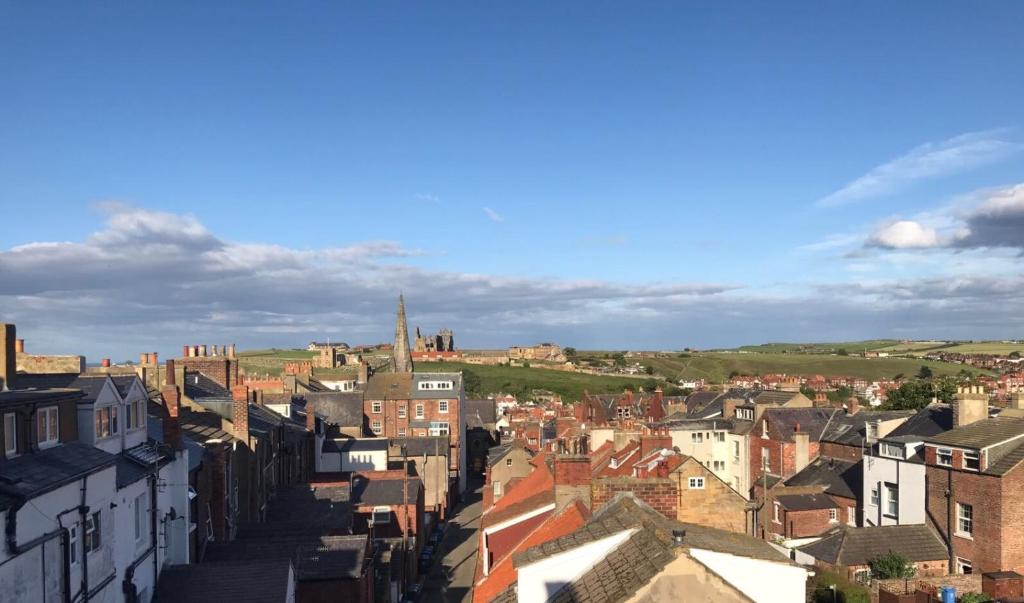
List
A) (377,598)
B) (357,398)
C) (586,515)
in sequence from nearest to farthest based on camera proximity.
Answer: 1. (586,515)
2. (377,598)
3. (357,398)

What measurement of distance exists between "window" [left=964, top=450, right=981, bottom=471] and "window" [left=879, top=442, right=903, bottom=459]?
452cm

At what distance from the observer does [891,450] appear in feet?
131

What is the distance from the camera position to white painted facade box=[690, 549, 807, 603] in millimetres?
11180

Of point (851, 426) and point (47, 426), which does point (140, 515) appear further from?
point (851, 426)

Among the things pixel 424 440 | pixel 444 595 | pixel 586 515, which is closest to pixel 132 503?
pixel 586 515

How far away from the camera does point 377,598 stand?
1248 inches

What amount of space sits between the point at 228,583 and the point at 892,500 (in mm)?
32764

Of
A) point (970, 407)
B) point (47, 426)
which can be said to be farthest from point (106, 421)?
point (970, 407)

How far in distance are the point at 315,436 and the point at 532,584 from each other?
44.5m

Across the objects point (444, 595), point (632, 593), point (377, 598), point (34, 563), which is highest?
point (632, 593)

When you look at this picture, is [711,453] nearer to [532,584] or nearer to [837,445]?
[837,445]

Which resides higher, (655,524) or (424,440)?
(655,524)

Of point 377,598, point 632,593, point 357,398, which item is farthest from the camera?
point 357,398

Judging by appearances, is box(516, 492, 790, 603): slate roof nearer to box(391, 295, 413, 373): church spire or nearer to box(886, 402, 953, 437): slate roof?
box(886, 402, 953, 437): slate roof
